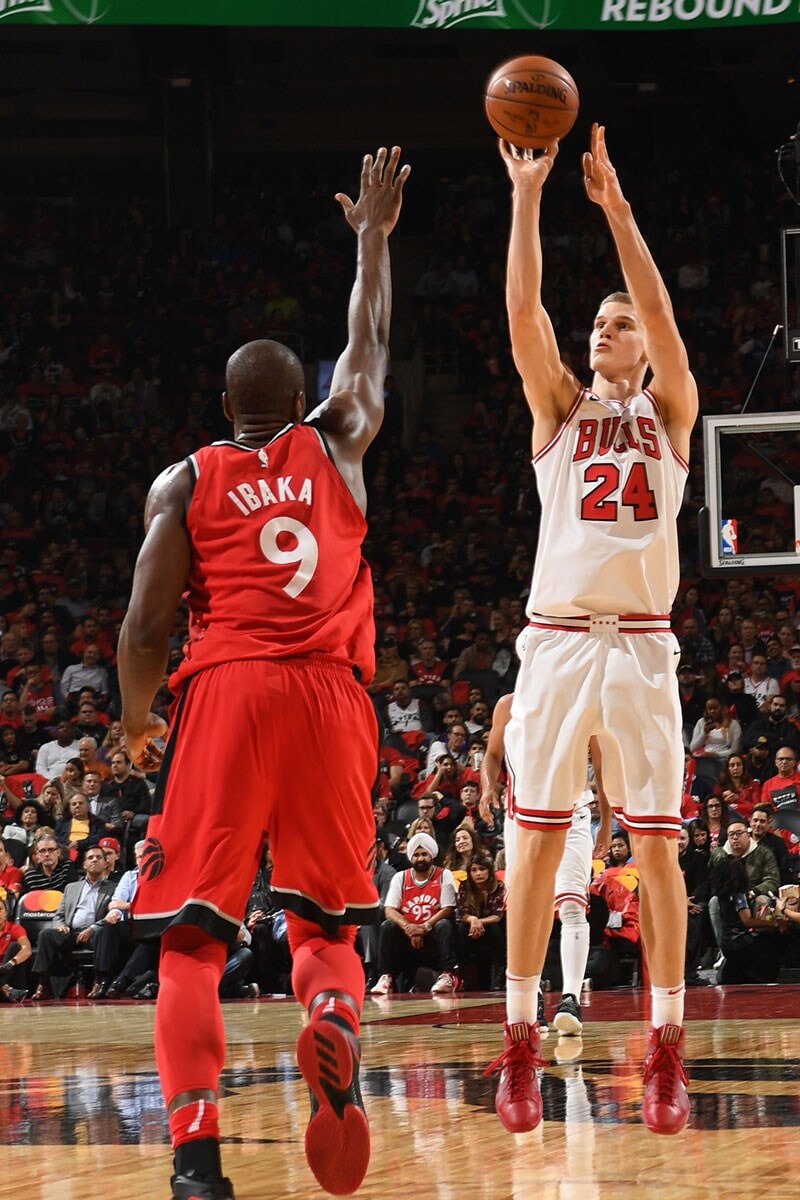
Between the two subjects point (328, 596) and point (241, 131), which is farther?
point (241, 131)

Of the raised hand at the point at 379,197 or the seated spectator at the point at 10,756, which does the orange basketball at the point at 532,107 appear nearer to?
the raised hand at the point at 379,197

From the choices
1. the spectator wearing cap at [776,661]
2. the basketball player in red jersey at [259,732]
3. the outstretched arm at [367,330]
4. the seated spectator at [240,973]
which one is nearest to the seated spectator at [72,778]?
the seated spectator at [240,973]

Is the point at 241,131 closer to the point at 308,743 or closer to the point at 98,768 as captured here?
the point at 98,768

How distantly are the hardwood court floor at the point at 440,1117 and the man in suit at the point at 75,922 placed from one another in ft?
11.3

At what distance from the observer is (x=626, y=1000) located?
9.89m

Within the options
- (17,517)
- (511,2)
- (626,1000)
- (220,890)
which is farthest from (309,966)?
(17,517)

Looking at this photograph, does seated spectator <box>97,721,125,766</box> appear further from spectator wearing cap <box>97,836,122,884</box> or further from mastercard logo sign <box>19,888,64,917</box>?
mastercard logo sign <box>19,888,64,917</box>

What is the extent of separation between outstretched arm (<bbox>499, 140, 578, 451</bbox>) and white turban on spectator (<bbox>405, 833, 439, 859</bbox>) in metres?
6.95

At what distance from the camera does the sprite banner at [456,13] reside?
11891 millimetres

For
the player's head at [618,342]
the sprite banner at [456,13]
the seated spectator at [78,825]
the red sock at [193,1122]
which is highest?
the sprite banner at [456,13]

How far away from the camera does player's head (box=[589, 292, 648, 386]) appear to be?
5.22m

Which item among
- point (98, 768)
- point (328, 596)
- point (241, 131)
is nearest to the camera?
point (328, 596)

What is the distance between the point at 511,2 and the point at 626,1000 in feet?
24.0

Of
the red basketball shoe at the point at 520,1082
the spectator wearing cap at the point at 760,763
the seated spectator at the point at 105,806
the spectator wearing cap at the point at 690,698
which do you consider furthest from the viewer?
the spectator wearing cap at the point at 690,698
